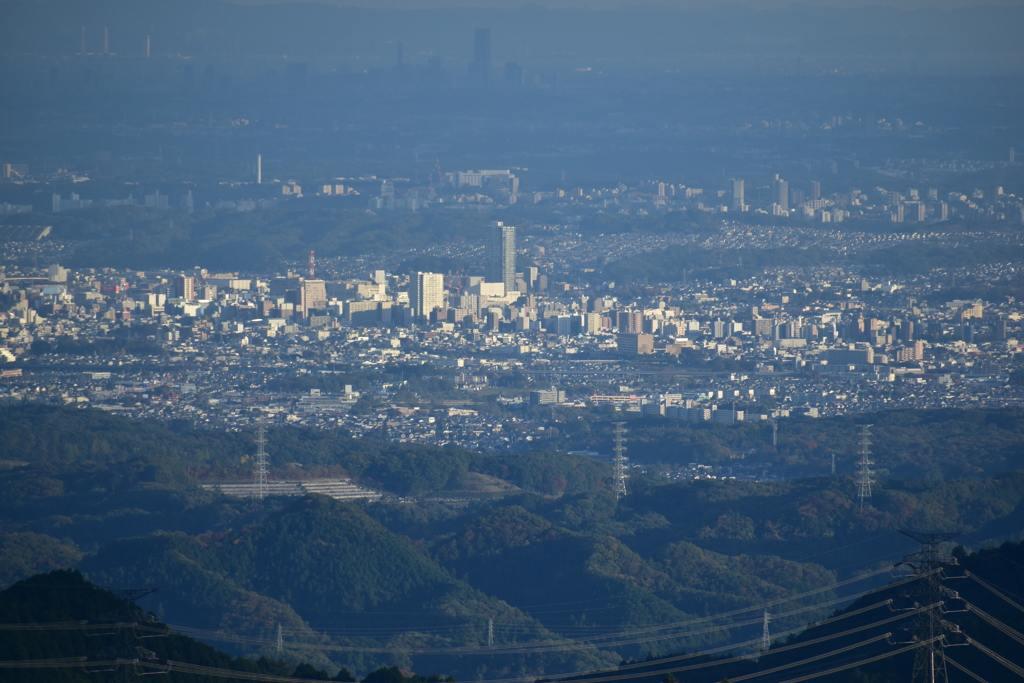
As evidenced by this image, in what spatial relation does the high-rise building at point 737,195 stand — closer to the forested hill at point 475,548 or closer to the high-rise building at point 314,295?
the high-rise building at point 314,295


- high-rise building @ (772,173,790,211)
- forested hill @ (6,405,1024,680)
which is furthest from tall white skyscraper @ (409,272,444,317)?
forested hill @ (6,405,1024,680)

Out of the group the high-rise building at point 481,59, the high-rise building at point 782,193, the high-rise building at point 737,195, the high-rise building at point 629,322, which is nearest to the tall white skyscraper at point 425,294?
the high-rise building at point 629,322

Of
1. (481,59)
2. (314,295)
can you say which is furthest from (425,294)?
(481,59)

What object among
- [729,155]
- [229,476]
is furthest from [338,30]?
[229,476]

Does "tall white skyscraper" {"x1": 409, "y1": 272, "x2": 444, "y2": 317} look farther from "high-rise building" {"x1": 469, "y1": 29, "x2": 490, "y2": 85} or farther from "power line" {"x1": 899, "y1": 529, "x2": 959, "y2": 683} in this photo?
"high-rise building" {"x1": 469, "y1": 29, "x2": 490, "y2": 85}

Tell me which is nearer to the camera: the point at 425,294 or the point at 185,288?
the point at 425,294

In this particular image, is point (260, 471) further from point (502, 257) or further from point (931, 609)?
point (502, 257)
